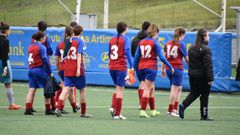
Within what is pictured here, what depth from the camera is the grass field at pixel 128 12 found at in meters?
31.4

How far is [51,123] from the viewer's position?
44.3ft

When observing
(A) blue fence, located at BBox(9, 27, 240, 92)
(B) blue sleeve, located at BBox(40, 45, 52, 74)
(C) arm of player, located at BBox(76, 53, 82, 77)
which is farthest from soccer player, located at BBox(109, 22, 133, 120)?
(A) blue fence, located at BBox(9, 27, 240, 92)

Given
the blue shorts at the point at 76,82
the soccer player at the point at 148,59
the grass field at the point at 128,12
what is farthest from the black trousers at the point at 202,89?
the grass field at the point at 128,12

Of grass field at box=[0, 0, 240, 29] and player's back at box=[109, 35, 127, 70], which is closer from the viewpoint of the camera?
player's back at box=[109, 35, 127, 70]

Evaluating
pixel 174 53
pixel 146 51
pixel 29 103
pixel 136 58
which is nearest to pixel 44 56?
pixel 29 103

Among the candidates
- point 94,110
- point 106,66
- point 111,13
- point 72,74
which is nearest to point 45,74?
point 72,74

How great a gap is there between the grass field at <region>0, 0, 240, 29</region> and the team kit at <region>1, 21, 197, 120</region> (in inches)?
595

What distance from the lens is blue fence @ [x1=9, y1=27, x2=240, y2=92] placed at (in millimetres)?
21859

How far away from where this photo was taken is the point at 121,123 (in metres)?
13.8

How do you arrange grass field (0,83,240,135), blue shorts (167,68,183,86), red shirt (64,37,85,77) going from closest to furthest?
1. grass field (0,83,240,135)
2. red shirt (64,37,85,77)
3. blue shorts (167,68,183,86)

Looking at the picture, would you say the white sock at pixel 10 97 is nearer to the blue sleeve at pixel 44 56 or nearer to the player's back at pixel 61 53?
the player's back at pixel 61 53

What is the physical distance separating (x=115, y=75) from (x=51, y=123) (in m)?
2.06

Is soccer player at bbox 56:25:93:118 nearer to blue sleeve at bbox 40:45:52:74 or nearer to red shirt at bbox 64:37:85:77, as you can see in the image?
red shirt at bbox 64:37:85:77

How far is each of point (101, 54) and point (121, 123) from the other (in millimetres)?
9965
